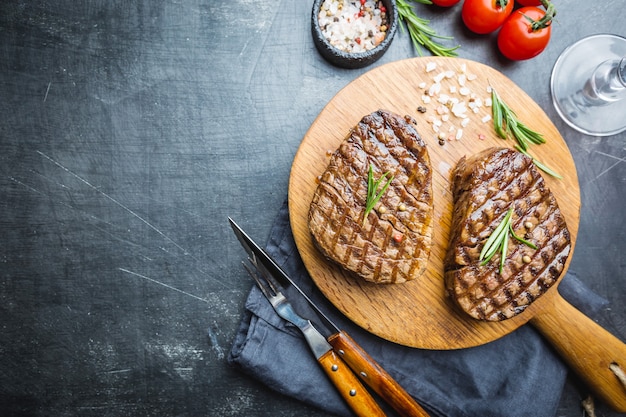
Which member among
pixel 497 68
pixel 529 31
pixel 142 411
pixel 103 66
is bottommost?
pixel 142 411

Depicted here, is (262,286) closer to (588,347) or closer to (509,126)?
(509,126)

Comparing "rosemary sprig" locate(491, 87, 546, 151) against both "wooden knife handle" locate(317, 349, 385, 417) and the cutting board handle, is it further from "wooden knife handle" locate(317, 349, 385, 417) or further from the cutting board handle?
"wooden knife handle" locate(317, 349, 385, 417)

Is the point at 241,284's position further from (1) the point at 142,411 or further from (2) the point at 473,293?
(2) the point at 473,293

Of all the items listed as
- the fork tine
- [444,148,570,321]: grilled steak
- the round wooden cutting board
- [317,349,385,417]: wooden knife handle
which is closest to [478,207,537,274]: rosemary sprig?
[444,148,570,321]: grilled steak

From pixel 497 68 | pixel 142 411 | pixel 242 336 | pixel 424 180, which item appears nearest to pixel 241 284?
pixel 242 336

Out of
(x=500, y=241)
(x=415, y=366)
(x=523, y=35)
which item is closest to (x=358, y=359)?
(x=415, y=366)
